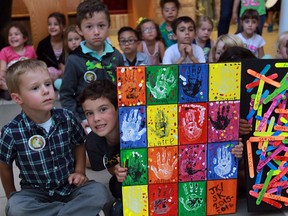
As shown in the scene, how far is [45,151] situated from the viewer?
1593 mm

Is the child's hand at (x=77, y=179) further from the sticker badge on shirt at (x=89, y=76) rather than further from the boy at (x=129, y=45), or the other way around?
the boy at (x=129, y=45)

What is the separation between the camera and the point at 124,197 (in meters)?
1.57

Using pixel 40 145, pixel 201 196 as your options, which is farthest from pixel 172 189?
pixel 40 145

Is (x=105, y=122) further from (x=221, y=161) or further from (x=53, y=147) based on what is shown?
(x=221, y=161)

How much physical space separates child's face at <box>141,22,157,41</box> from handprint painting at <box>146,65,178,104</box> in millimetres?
1988

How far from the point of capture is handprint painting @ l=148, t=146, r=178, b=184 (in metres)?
1.56

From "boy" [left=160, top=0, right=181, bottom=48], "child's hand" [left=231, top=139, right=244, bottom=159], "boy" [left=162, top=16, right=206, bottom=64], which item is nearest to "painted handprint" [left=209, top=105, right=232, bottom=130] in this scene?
"child's hand" [left=231, top=139, right=244, bottom=159]

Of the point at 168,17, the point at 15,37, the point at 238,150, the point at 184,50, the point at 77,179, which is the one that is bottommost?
the point at 77,179

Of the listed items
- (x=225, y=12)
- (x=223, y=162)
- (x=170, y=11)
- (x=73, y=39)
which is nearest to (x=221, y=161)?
(x=223, y=162)

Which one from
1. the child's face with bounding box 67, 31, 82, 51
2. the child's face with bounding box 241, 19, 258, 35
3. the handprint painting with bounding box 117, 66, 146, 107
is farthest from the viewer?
the child's face with bounding box 67, 31, 82, 51

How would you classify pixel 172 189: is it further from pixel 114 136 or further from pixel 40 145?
pixel 40 145

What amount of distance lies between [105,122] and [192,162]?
0.39 metres

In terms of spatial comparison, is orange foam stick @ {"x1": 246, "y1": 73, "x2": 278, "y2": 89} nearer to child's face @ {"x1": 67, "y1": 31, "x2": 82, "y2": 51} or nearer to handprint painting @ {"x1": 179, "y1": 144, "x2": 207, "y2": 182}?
handprint painting @ {"x1": 179, "y1": 144, "x2": 207, "y2": 182}

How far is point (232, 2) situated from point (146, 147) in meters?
3.05
